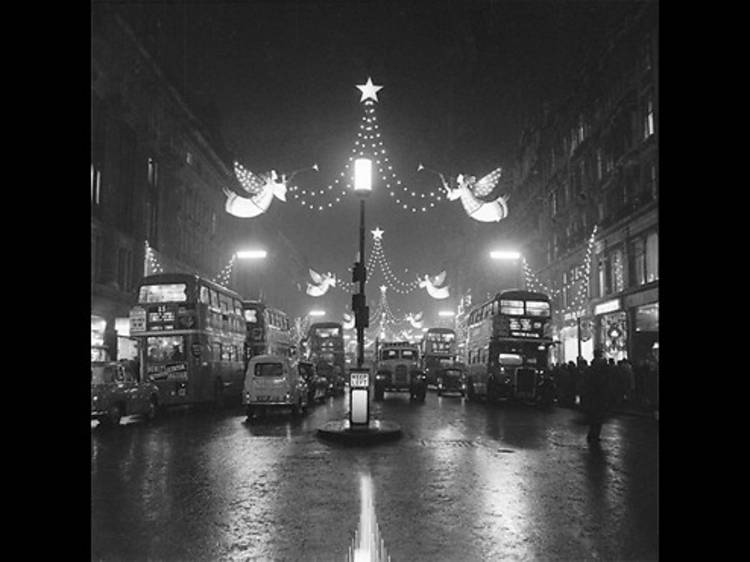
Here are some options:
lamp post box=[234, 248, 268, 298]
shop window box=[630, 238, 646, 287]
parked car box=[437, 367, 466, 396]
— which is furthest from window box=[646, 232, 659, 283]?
lamp post box=[234, 248, 268, 298]

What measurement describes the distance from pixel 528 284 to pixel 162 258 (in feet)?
92.2

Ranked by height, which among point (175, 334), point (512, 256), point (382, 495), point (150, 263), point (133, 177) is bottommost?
A: point (382, 495)

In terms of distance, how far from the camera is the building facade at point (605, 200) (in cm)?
3381

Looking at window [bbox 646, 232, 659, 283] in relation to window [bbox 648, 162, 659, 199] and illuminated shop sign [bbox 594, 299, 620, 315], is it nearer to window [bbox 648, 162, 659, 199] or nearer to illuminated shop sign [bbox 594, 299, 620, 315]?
window [bbox 648, 162, 659, 199]

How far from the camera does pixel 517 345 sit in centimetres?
2953

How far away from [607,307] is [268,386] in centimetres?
2265

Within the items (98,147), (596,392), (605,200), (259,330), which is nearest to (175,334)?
(259,330)

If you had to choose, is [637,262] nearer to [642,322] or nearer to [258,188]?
[642,322]

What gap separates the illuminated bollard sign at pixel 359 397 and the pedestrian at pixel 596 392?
4727mm

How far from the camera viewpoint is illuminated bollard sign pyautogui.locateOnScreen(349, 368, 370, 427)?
16.6 metres

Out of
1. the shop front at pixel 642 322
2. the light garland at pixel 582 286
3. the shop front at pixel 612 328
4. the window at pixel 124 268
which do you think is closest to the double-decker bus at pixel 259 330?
the window at pixel 124 268

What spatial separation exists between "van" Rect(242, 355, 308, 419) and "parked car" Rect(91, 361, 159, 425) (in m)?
2.92
